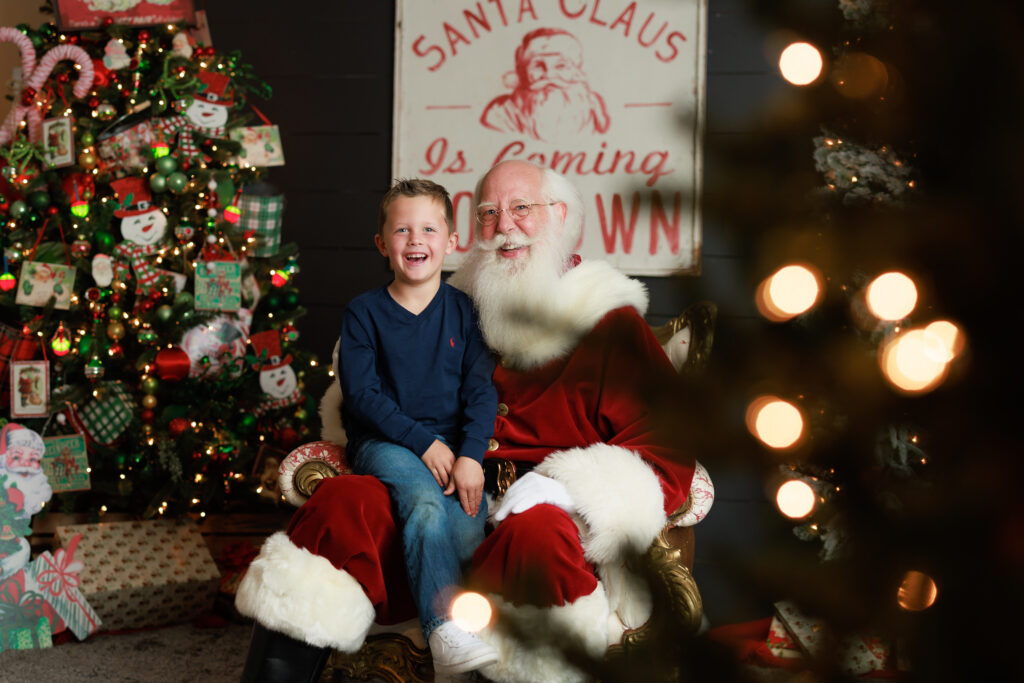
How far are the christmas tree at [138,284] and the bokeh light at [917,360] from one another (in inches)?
105

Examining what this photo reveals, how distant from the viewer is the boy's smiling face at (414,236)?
2.08 meters

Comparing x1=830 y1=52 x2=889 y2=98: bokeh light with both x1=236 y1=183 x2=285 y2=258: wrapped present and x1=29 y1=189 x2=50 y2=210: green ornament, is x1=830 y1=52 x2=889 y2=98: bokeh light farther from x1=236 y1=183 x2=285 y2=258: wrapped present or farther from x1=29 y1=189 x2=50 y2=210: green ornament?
x1=29 y1=189 x2=50 y2=210: green ornament

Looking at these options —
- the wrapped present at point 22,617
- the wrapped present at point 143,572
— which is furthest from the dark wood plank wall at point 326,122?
the wrapped present at point 22,617

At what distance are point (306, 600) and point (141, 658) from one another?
1.13 meters

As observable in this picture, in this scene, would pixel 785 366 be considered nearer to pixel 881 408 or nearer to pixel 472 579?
pixel 881 408

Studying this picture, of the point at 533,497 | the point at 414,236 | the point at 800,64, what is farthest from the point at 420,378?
the point at 800,64

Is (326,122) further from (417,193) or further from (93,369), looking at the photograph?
(417,193)

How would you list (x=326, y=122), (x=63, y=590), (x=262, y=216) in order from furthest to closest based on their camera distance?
(x=326, y=122), (x=262, y=216), (x=63, y=590)

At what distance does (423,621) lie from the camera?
1.70 meters

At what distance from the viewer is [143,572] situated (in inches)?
109

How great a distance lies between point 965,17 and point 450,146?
3.15 m

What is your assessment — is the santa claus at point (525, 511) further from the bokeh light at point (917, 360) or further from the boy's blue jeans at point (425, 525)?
the bokeh light at point (917, 360)

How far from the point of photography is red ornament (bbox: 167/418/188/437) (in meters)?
2.83

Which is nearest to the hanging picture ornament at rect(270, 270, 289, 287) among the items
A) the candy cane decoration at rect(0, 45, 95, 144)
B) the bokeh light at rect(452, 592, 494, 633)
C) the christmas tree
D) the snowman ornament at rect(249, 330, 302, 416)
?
the christmas tree
